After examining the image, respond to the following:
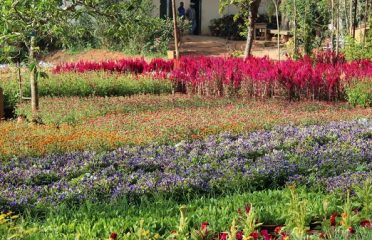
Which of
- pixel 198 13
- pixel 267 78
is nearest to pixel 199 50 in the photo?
pixel 198 13

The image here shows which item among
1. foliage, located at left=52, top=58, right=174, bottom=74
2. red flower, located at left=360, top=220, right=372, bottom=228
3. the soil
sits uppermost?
foliage, located at left=52, top=58, right=174, bottom=74

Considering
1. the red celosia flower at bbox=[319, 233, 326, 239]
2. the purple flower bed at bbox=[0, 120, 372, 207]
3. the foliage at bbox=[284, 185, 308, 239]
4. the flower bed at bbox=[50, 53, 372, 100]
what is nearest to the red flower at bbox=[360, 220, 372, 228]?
the red celosia flower at bbox=[319, 233, 326, 239]

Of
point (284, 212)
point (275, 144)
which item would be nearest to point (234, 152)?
point (275, 144)

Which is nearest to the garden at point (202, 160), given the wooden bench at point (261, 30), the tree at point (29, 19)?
the tree at point (29, 19)

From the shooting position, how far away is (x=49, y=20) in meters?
8.71

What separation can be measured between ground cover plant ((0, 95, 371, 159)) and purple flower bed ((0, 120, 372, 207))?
1.47 feet

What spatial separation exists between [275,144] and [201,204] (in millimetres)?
2214

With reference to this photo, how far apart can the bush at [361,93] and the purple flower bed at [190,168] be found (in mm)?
3758

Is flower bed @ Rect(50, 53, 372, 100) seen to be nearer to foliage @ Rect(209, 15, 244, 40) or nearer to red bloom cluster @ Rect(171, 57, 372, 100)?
red bloom cluster @ Rect(171, 57, 372, 100)

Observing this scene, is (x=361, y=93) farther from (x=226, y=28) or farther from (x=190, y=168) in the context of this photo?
(x=226, y=28)

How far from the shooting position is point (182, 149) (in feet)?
23.6

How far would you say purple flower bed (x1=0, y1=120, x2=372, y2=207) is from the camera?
223 inches

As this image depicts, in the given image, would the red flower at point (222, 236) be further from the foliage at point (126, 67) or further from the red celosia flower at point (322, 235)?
the foliage at point (126, 67)

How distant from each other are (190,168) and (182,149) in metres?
0.91
